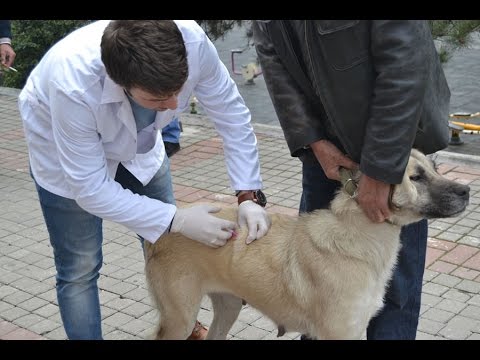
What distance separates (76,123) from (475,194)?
14.2 ft

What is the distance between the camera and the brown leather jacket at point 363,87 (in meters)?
2.59

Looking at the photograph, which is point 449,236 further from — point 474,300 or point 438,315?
point 438,315

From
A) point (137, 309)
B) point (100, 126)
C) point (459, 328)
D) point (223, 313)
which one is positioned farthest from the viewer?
point (137, 309)

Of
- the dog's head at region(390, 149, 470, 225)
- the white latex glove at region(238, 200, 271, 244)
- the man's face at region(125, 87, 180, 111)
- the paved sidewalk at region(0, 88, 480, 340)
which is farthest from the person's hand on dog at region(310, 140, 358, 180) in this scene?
the paved sidewalk at region(0, 88, 480, 340)

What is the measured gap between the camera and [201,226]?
3.05 meters

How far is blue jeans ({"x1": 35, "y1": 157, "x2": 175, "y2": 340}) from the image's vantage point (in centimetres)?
317

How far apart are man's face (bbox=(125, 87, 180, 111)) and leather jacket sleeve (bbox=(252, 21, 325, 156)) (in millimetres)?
543

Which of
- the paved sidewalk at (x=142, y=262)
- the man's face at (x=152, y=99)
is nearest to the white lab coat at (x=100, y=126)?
the man's face at (x=152, y=99)

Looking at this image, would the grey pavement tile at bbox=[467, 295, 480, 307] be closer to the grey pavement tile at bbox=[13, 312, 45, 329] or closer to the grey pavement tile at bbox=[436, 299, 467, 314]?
the grey pavement tile at bbox=[436, 299, 467, 314]

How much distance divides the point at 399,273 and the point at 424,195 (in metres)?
0.58

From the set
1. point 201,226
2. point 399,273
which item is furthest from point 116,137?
point 399,273

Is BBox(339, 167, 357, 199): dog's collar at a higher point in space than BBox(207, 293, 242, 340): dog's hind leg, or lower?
higher
